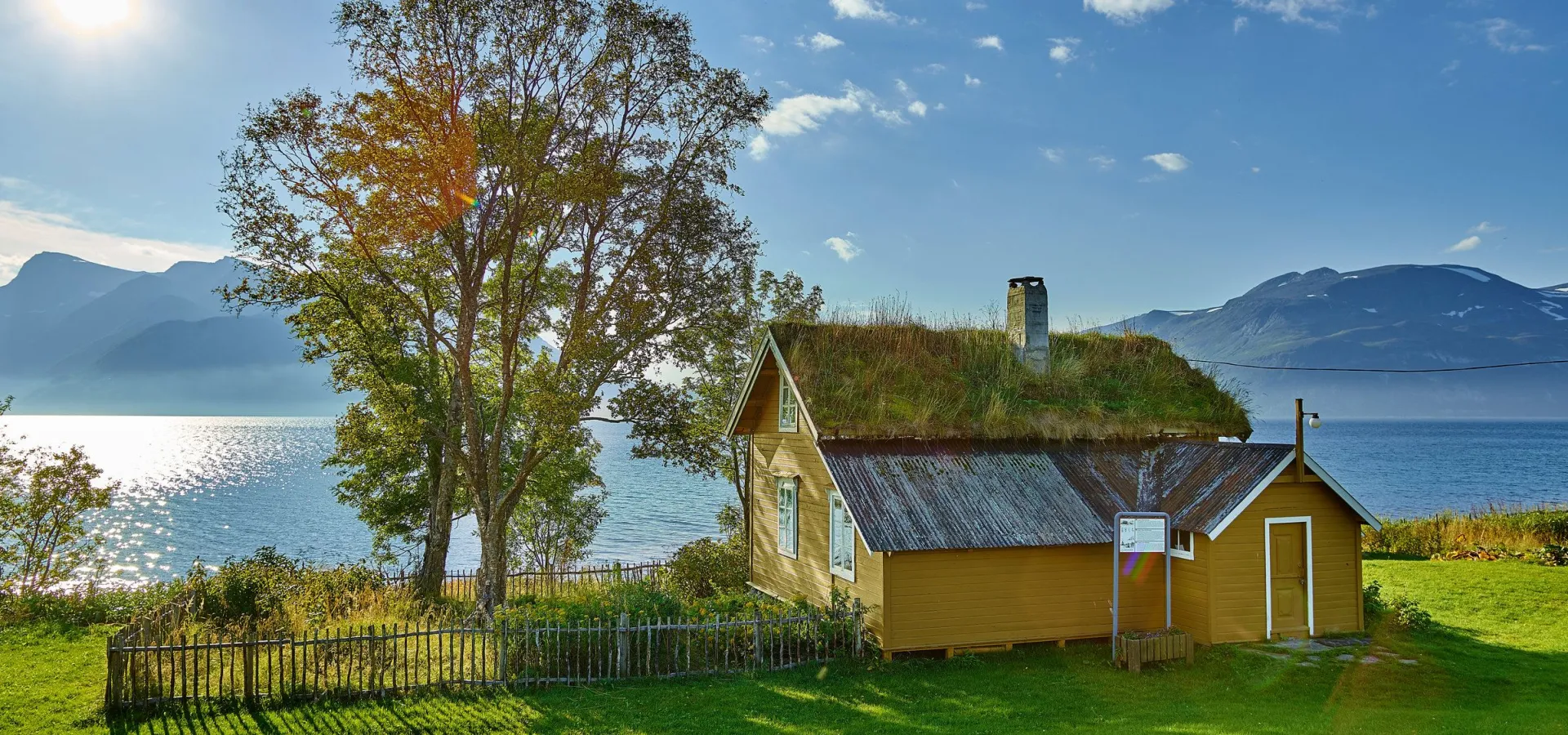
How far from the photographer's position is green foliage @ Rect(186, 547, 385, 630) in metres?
17.5

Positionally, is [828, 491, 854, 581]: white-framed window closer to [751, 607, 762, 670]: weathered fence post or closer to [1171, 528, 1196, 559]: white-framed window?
[751, 607, 762, 670]: weathered fence post

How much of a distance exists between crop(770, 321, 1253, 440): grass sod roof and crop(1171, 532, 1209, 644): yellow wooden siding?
336 centimetres

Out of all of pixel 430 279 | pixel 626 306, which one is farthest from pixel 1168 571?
pixel 430 279

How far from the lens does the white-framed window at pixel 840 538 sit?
16.6 metres

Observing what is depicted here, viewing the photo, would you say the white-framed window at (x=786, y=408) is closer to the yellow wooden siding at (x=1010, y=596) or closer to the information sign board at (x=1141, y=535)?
the yellow wooden siding at (x=1010, y=596)

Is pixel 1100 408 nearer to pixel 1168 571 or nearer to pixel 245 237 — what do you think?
pixel 1168 571

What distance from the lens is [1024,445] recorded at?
1773cm

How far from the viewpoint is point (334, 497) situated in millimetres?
82750

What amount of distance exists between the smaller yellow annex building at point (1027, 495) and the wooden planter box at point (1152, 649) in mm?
1008

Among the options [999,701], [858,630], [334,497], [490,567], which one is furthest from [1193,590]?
[334,497]

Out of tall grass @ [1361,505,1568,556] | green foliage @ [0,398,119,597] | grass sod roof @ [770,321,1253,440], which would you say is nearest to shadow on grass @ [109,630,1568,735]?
grass sod roof @ [770,321,1253,440]

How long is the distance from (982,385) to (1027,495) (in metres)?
3.17

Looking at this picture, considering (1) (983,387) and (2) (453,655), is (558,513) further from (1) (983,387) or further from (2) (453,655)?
(1) (983,387)

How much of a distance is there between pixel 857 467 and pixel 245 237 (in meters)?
14.5
